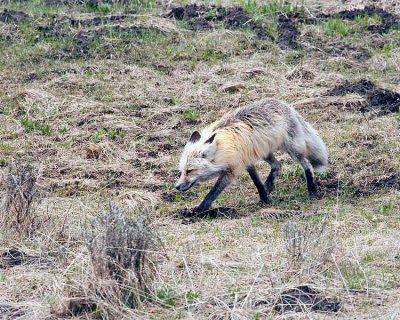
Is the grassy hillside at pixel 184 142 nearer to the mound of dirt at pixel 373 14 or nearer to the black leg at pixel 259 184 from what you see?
the mound of dirt at pixel 373 14

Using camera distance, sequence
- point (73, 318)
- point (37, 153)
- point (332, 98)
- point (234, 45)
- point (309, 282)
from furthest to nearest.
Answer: point (234, 45) → point (332, 98) → point (37, 153) → point (309, 282) → point (73, 318)

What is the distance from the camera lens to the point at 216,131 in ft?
27.8

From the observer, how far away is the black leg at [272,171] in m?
9.42

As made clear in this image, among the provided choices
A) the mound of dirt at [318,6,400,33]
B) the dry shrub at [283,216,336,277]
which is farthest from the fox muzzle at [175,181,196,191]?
the mound of dirt at [318,6,400,33]

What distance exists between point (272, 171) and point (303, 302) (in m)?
4.37

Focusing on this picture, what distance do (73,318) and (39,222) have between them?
220 centimetres

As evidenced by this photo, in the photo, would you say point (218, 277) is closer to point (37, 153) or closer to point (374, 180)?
point (374, 180)

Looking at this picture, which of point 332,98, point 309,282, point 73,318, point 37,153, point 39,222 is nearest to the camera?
point 73,318

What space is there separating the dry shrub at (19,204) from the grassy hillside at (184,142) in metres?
0.04

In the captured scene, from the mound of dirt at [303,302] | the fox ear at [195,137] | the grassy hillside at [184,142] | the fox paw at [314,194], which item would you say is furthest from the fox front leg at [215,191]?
the mound of dirt at [303,302]

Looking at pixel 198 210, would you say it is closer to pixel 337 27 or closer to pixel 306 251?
pixel 306 251

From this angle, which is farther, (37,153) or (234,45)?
(234,45)

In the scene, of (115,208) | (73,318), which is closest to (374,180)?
(115,208)

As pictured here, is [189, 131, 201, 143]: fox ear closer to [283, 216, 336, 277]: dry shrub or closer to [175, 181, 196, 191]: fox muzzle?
[175, 181, 196, 191]: fox muzzle
